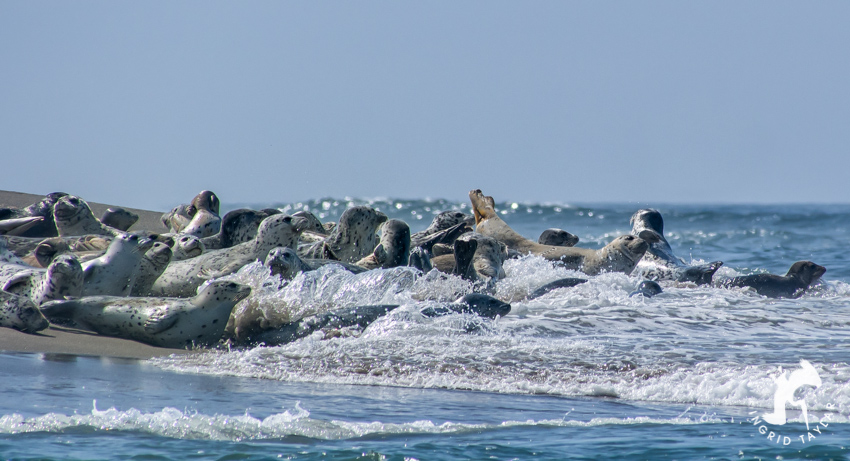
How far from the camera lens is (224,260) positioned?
7.25 meters

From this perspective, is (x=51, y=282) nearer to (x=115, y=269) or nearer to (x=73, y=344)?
(x=115, y=269)

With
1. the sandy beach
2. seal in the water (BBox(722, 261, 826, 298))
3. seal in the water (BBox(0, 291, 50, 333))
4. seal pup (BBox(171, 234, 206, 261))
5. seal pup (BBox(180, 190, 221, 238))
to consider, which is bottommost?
the sandy beach

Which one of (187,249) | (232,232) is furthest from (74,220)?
(187,249)

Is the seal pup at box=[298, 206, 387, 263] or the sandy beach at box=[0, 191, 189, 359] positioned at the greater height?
the seal pup at box=[298, 206, 387, 263]

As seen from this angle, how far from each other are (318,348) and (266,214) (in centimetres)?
403

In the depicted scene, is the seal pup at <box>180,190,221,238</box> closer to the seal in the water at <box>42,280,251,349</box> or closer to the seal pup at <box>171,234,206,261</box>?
the seal pup at <box>171,234,206,261</box>

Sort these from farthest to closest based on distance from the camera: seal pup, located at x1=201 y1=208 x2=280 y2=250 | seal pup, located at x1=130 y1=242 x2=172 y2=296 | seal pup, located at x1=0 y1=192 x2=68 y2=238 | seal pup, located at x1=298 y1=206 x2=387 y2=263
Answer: seal pup, located at x1=0 y1=192 x2=68 y2=238, seal pup, located at x1=201 y1=208 x2=280 y2=250, seal pup, located at x1=298 y1=206 x2=387 y2=263, seal pup, located at x1=130 y1=242 x2=172 y2=296

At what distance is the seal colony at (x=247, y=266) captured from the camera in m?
5.53

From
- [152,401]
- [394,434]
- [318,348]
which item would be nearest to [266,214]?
[318,348]

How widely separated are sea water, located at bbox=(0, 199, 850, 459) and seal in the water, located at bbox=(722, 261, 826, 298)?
39.2 inches

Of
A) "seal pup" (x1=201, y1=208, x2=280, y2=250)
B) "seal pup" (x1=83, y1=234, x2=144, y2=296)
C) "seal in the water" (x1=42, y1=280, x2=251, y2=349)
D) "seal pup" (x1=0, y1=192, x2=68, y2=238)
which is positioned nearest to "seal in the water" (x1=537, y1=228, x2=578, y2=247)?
"seal pup" (x1=201, y1=208, x2=280, y2=250)

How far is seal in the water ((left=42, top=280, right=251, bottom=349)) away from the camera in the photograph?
17.9 feet

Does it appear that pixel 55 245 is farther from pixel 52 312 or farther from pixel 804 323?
pixel 804 323

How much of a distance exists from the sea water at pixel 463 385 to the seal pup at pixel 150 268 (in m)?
0.83
